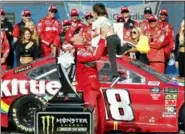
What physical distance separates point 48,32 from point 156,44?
2649 mm

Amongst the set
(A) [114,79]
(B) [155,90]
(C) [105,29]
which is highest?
(C) [105,29]

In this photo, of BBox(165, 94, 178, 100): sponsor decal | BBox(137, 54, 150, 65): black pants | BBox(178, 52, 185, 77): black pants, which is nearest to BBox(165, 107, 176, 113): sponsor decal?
BBox(165, 94, 178, 100): sponsor decal

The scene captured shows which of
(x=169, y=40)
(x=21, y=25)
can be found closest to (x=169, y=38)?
(x=169, y=40)

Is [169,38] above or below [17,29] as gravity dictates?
below

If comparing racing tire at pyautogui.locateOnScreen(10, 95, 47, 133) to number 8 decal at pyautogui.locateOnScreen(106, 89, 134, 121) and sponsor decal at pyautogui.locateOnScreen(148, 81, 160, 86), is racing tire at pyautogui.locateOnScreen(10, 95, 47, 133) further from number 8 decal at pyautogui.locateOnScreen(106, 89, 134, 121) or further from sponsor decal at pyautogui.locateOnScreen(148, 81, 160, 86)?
sponsor decal at pyautogui.locateOnScreen(148, 81, 160, 86)

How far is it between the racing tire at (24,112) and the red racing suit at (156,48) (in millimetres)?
4242

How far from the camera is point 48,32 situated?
51.8ft

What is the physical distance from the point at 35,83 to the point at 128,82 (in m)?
1.61

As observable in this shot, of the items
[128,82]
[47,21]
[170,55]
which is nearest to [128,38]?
[170,55]

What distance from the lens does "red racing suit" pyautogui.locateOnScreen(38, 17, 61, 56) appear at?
15.7 metres

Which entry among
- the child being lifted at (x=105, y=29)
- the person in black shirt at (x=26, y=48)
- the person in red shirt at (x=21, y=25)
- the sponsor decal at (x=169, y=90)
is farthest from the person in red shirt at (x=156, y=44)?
the sponsor decal at (x=169, y=90)

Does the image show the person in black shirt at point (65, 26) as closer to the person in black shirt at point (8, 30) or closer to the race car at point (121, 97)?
the person in black shirt at point (8, 30)

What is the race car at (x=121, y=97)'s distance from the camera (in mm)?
11336

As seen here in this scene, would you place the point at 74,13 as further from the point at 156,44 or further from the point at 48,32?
the point at 156,44
